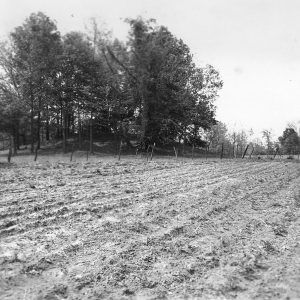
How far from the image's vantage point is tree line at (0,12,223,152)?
4547cm

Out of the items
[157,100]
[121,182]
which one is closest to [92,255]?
[121,182]

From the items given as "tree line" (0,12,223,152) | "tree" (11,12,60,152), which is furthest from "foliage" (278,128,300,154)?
"tree" (11,12,60,152)

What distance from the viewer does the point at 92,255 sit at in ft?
22.7

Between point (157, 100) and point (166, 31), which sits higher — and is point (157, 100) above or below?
below

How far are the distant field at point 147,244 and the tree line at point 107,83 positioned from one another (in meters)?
32.8

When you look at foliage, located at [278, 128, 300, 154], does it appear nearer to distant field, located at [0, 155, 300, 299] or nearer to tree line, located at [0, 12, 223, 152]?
tree line, located at [0, 12, 223, 152]

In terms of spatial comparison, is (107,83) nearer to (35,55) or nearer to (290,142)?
(35,55)

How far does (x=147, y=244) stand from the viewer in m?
7.60

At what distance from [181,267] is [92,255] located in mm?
1450

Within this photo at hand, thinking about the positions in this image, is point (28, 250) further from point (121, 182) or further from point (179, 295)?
point (121, 182)

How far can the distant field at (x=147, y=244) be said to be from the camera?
5.68 meters

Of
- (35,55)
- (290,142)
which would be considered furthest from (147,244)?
(290,142)

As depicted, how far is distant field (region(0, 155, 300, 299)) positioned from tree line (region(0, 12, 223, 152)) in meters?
32.8

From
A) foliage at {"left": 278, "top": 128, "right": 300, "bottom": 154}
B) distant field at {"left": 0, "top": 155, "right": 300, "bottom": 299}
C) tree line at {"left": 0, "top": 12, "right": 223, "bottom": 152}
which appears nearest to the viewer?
distant field at {"left": 0, "top": 155, "right": 300, "bottom": 299}
